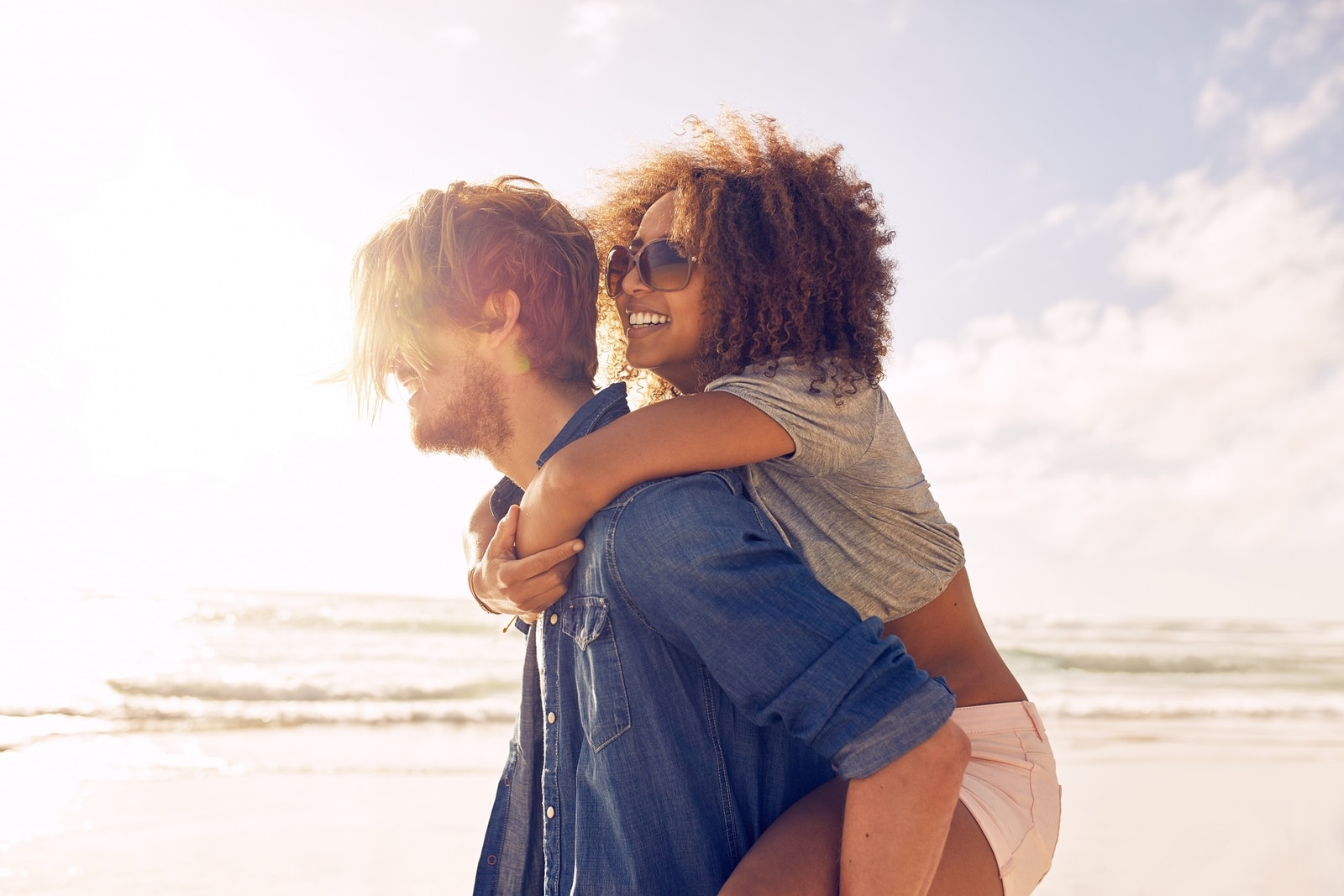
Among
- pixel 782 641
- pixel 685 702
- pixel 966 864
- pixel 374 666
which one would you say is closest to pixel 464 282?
pixel 685 702

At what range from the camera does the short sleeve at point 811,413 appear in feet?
6.70

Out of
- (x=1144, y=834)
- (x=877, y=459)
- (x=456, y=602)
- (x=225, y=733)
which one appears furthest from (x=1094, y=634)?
(x=877, y=459)

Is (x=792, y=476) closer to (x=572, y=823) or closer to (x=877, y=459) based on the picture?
(x=877, y=459)

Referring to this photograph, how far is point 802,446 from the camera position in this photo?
80.7 inches

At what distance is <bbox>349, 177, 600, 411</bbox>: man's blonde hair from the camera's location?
7.79ft

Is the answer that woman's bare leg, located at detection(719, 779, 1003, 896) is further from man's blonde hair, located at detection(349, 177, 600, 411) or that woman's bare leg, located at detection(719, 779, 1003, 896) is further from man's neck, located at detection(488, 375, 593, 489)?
man's blonde hair, located at detection(349, 177, 600, 411)

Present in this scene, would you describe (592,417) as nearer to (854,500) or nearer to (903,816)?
(854,500)

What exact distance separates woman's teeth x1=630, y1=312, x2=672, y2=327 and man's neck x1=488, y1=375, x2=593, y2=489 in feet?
0.89

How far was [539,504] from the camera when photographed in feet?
6.56

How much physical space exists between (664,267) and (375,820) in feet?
19.4

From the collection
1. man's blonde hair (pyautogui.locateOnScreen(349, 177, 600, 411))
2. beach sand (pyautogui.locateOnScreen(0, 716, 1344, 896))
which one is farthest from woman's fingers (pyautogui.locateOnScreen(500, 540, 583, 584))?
beach sand (pyautogui.locateOnScreen(0, 716, 1344, 896))

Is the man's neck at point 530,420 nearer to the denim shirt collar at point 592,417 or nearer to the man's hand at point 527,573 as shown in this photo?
the denim shirt collar at point 592,417

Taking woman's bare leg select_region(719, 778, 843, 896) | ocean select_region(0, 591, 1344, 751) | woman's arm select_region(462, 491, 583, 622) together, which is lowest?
ocean select_region(0, 591, 1344, 751)

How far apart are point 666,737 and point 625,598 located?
26cm
